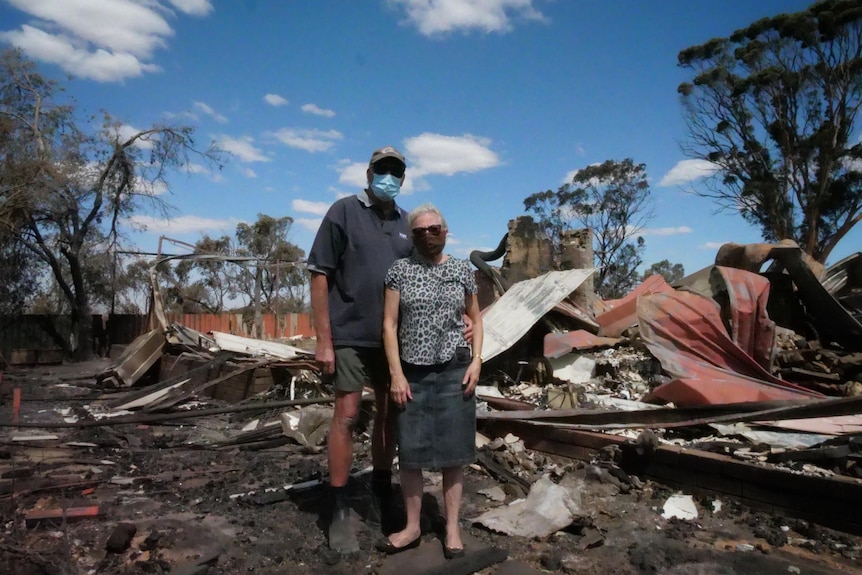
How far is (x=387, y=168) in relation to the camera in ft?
10.5

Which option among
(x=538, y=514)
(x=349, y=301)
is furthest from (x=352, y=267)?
(x=538, y=514)

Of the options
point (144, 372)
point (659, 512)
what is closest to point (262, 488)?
point (659, 512)

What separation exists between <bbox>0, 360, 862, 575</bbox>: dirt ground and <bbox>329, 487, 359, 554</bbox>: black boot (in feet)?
0.21

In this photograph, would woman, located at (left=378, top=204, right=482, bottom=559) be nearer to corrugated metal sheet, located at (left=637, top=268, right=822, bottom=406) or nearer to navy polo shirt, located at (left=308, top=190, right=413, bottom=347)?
navy polo shirt, located at (left=308, top=190, right=413, bottom=347)

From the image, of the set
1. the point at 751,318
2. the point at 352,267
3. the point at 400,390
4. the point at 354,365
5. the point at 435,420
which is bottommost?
the point at 435,420

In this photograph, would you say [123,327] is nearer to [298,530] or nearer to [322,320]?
[298,530]

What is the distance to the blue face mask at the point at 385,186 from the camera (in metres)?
3.18

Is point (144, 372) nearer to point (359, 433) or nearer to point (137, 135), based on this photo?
point (359, 433)

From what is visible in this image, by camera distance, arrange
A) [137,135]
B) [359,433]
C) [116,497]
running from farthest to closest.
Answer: [137,135]
[359,433]
[116,497]

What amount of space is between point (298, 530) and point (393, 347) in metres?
1.19

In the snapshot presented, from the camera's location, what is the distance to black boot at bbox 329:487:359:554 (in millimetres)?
2836

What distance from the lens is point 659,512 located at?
11.2 feet

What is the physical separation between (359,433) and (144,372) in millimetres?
5371

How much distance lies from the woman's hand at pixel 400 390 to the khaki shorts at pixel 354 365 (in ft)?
0.97
